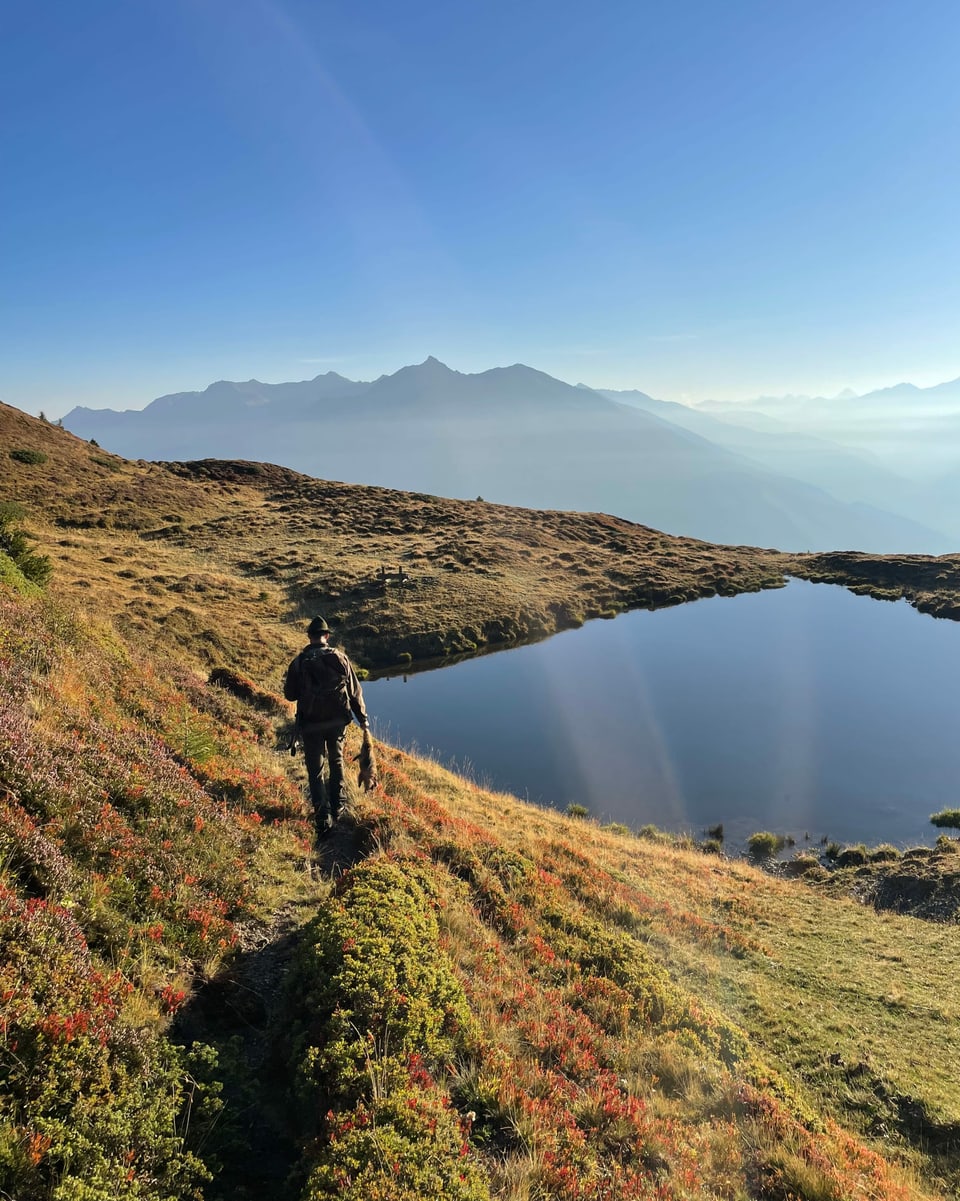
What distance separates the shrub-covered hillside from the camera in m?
4.12

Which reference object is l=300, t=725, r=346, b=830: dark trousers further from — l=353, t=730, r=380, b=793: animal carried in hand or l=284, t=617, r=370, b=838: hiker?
l=353, t=730, r=380, b=793: animal carried in hand

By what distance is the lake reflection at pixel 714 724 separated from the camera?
2320 cm

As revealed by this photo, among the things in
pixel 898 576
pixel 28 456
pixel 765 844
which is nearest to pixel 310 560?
pixel 28 456

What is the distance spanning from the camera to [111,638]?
13750 mm

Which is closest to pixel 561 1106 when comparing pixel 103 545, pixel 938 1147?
pixel 938 1147

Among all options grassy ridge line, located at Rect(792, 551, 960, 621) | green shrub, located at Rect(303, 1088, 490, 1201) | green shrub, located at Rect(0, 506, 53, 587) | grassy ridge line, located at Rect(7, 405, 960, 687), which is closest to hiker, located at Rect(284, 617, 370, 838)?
green shrub, located at Rect(303, 1088, 490, 1201)

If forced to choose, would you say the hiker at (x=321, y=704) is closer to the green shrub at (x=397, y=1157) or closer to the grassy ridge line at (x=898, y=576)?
the green shrub at (x=397, y=1157)

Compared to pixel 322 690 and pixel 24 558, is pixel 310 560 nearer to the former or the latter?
pixel 24 558

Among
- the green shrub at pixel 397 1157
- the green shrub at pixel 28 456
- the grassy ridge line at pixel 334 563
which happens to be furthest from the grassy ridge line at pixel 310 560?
the green shrub at pixel 397 1157

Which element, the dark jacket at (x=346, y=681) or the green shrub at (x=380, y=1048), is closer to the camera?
the green shrub at (x=380, y=1048)

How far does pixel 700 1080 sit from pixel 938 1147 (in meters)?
3.56

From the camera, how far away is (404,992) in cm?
583

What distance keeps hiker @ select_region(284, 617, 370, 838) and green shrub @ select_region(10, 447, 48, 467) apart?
6795 centimetres

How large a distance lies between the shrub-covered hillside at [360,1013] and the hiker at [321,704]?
2.41 feet
